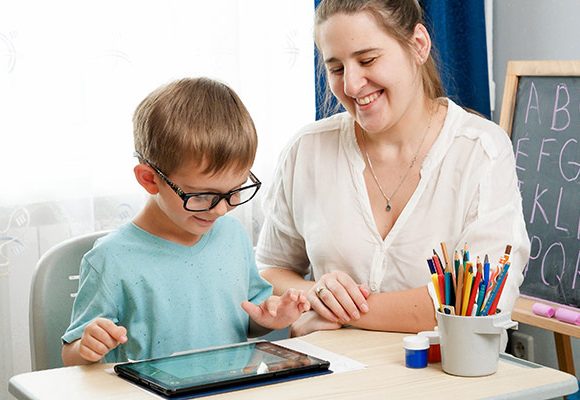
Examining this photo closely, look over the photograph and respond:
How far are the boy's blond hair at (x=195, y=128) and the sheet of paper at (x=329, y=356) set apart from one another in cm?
30

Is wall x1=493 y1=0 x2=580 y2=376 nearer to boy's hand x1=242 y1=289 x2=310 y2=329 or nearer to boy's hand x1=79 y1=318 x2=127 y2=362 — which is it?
boy's hand x1=242 y1=289 x2=310 y2=329

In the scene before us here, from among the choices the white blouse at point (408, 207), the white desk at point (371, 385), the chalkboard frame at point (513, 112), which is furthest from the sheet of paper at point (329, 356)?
the chalkboard frame at point (513, 112)

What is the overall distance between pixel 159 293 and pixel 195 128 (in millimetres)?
283

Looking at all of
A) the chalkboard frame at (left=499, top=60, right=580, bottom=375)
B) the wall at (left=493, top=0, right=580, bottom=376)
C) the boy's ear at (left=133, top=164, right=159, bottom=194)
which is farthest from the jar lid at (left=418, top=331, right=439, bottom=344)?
the wall at (left=493, top=0, right=580, bottom=376)

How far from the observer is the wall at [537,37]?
276 centimetres

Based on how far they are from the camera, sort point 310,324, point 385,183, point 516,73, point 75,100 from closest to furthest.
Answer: point 310,324 → point 385,183 → point 75,100 → point 516,73

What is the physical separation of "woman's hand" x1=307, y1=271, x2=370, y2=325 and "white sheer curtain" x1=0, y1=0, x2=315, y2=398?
2.91 ft

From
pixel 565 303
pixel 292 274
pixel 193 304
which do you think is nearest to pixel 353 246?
pixel 292 274

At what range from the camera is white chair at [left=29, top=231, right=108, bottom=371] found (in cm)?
175

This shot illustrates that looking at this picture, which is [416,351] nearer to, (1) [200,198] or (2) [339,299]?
(2) [339,299]

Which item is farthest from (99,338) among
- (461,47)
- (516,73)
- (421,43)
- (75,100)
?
(461,47)

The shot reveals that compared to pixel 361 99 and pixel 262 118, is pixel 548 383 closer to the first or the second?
pixel 361 99

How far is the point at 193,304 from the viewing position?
5.38 ft

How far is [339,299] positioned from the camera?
5.55 feet
